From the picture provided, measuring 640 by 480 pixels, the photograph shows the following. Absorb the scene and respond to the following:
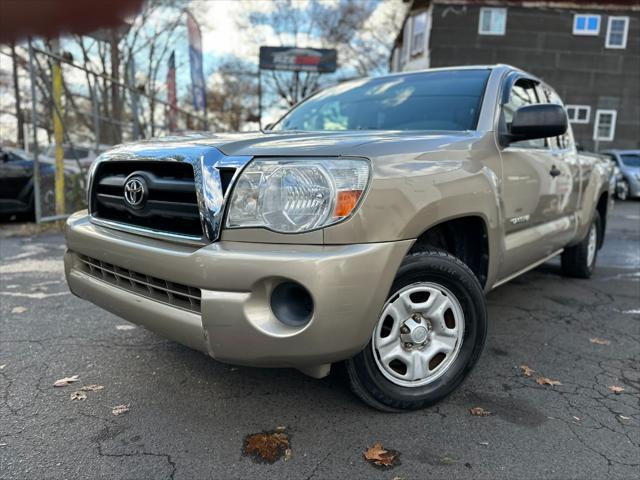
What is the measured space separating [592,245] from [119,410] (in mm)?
4959

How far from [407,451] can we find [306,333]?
2.33 ft

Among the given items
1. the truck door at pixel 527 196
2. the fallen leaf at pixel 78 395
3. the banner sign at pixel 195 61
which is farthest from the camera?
the banner sign at pixel 195 61

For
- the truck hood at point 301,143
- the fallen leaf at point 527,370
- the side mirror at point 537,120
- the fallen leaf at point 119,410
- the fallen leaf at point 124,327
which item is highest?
the side mirror at point 537,120

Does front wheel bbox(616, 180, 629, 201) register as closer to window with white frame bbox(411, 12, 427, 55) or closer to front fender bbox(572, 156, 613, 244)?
front fender bbox(572, 156, 613, 244)

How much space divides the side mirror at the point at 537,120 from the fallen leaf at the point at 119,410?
259cm

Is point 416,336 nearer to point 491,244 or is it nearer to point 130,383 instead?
point 491,244

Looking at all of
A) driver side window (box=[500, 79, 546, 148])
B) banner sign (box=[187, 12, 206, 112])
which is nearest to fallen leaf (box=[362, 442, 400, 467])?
driver side window (box=[500, 79, 546, 148])

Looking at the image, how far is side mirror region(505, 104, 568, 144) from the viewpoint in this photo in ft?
9.34

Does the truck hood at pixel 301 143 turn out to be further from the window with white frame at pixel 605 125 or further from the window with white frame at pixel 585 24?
the window with white frame at pixel 605 125

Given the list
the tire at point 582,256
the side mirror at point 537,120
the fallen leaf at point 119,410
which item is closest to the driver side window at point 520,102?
the side mirror at point 537,120

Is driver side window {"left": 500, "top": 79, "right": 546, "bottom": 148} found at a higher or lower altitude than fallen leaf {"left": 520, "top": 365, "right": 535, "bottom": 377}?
higher

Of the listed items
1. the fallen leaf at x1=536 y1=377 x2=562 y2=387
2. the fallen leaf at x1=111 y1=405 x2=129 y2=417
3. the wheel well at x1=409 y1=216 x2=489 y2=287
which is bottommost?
the fallen leaf at x1=111 y1=405 x2=129 y2=417

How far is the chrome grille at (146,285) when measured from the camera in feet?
6.74

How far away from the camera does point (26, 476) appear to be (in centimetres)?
191
